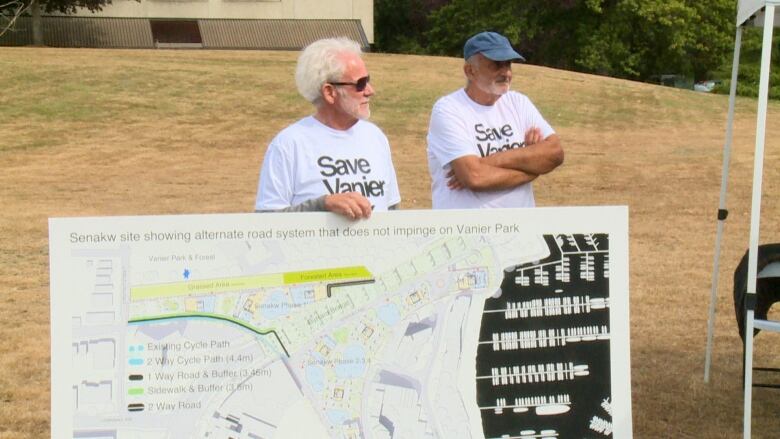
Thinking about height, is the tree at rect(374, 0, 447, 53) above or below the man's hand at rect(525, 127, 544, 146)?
above

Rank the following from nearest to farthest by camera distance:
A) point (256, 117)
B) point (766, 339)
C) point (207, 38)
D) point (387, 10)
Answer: point (766, 339) < point (256, 117) < point (207, 38) < point (387, 10)

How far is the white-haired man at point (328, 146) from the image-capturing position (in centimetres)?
318

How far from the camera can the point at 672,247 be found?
959cm

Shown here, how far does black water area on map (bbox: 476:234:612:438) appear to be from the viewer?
114 inches

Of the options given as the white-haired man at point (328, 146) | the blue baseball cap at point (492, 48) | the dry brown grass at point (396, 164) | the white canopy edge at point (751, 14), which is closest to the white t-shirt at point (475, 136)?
the blue baseball cap at point (492, 48)

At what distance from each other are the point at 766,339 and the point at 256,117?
1576cm

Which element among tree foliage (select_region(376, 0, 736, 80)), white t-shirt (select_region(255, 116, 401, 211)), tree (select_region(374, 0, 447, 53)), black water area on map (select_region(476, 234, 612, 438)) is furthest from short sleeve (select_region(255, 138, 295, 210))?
tree (select_region(374, 0, 447, 53))

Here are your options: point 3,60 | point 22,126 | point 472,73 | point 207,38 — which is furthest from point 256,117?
point 207,38

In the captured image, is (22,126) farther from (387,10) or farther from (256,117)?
(387,10)

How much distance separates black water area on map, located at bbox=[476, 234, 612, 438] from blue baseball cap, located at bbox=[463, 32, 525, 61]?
1125 mm

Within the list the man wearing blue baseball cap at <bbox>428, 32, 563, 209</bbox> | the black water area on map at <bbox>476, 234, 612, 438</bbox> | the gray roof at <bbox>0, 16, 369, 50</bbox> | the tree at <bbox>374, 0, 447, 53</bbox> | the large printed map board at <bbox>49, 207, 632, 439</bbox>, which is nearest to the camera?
the large printed map board at <bbox>49, 207, 632, 439</bbox>

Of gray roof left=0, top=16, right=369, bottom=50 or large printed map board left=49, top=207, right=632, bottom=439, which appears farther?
gray roof left=0, top=16, right=369, bottom=50

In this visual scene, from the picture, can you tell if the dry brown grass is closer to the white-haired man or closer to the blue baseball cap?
the blue baseball cap

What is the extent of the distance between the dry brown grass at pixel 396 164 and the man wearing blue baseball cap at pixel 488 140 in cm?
154
